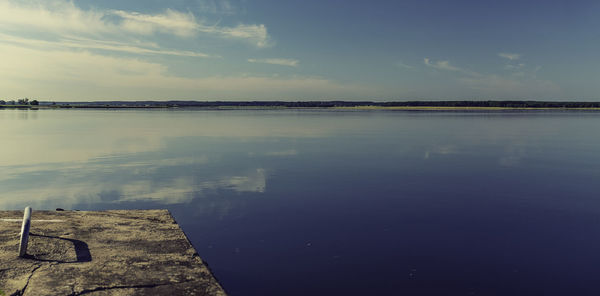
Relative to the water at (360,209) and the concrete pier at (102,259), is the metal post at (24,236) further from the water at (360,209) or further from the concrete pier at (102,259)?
the water at (360,209)

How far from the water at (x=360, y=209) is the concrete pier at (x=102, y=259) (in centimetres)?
84

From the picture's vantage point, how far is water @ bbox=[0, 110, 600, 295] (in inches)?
348

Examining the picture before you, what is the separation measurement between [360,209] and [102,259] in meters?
8.24

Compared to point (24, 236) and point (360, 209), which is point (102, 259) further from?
point (360, 209)

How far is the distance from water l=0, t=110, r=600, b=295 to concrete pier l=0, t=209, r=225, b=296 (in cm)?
84

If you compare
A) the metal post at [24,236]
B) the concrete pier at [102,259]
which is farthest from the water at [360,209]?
the metal post at [24,236]

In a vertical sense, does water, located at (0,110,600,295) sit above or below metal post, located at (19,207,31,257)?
below

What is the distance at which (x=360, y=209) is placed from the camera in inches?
551

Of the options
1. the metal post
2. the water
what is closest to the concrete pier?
the metal post

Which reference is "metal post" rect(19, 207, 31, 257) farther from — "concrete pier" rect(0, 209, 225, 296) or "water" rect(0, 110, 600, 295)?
"water" rect(0, 110, 600, 295)

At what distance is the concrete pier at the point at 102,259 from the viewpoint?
7457 mm

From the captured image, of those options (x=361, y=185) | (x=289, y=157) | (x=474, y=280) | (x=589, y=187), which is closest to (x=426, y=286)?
(x=474, y=280)

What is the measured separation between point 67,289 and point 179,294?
79.2 inches

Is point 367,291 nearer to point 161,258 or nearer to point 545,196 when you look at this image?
point 161,258
